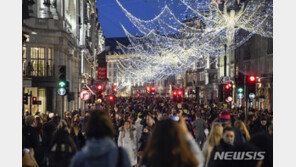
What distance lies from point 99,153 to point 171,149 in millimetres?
671

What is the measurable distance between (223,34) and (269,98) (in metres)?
10.4

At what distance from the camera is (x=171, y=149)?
4.20 metres

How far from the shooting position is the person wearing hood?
4.27 meters

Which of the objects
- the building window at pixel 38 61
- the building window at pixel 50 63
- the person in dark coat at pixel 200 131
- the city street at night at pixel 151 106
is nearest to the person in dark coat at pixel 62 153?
the city street at night at pixel 151 106

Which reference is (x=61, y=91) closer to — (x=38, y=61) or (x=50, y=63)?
(x=38, y=61)

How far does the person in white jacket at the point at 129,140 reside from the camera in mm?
11281

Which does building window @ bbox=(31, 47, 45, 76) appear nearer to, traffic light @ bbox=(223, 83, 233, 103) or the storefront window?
the storefront window

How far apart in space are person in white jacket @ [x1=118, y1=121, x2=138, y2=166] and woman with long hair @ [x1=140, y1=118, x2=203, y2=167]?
703 cm

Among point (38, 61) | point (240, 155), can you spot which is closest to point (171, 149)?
point (240, 155)

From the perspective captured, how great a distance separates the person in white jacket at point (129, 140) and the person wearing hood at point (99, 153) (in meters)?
6.86

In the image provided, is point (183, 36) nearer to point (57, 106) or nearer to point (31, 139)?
point (57, 106)

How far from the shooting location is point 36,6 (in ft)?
111

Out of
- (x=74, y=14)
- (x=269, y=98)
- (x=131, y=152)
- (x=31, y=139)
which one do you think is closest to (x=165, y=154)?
(x=31, y=139)
